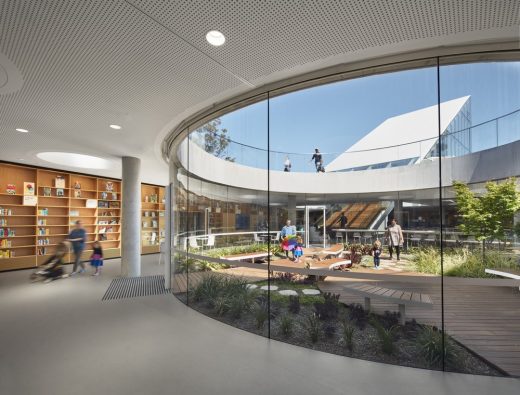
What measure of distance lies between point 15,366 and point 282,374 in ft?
9.71

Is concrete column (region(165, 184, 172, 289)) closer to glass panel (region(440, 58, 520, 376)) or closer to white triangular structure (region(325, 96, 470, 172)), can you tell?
white triangular structure (region(325, 96, 470, 172))

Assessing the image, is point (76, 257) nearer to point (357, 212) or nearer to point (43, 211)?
point (43, 211)

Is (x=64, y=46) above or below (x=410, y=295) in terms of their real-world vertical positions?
above

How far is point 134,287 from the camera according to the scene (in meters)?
6.92

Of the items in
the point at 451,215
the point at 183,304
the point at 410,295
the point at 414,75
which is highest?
the point at 414,75

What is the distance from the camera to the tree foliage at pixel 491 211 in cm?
312

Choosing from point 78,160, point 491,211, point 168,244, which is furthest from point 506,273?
point 78,160

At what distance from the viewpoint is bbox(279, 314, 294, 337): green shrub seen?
12.7 ft

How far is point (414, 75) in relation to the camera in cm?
343

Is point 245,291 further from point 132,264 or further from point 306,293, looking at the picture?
point 132,264

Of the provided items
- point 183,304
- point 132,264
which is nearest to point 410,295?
point 183,304

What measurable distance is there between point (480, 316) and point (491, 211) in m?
1.20

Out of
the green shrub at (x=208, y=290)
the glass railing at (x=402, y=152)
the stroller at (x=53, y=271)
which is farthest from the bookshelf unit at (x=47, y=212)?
the glass railing at (x=402, y=152)

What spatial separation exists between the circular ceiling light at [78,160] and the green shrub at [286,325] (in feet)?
26.5
